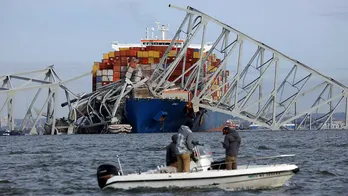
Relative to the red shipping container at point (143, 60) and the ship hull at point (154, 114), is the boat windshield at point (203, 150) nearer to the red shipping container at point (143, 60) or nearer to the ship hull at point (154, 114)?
the ship hull at point (154, 114)

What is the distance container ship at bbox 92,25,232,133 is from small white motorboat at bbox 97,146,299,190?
6989 cm

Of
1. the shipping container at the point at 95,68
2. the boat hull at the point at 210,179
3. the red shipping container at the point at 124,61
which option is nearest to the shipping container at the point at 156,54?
the red shipping container at the point at 124,61

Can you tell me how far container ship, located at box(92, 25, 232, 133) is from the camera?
9444 cm

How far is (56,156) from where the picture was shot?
42.9m

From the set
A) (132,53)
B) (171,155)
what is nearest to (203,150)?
(171,155)

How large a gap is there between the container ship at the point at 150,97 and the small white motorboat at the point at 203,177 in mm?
69887

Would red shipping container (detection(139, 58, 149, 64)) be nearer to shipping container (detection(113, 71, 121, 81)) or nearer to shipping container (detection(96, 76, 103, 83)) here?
shipping container (detection(113, 71, 121, 81))

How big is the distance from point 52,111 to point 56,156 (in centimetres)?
5739

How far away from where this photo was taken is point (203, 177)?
2233 centimetres

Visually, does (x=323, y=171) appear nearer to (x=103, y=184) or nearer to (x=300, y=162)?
(x=300, y=162)

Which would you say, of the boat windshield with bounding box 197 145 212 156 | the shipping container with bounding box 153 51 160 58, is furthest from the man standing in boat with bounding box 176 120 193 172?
the shipping container with bounding box 153 51 160 58

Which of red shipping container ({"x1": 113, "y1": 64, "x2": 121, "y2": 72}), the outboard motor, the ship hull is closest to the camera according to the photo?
the outboard motor

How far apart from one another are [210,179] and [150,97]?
2908 inches

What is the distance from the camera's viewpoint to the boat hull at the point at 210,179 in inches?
880
